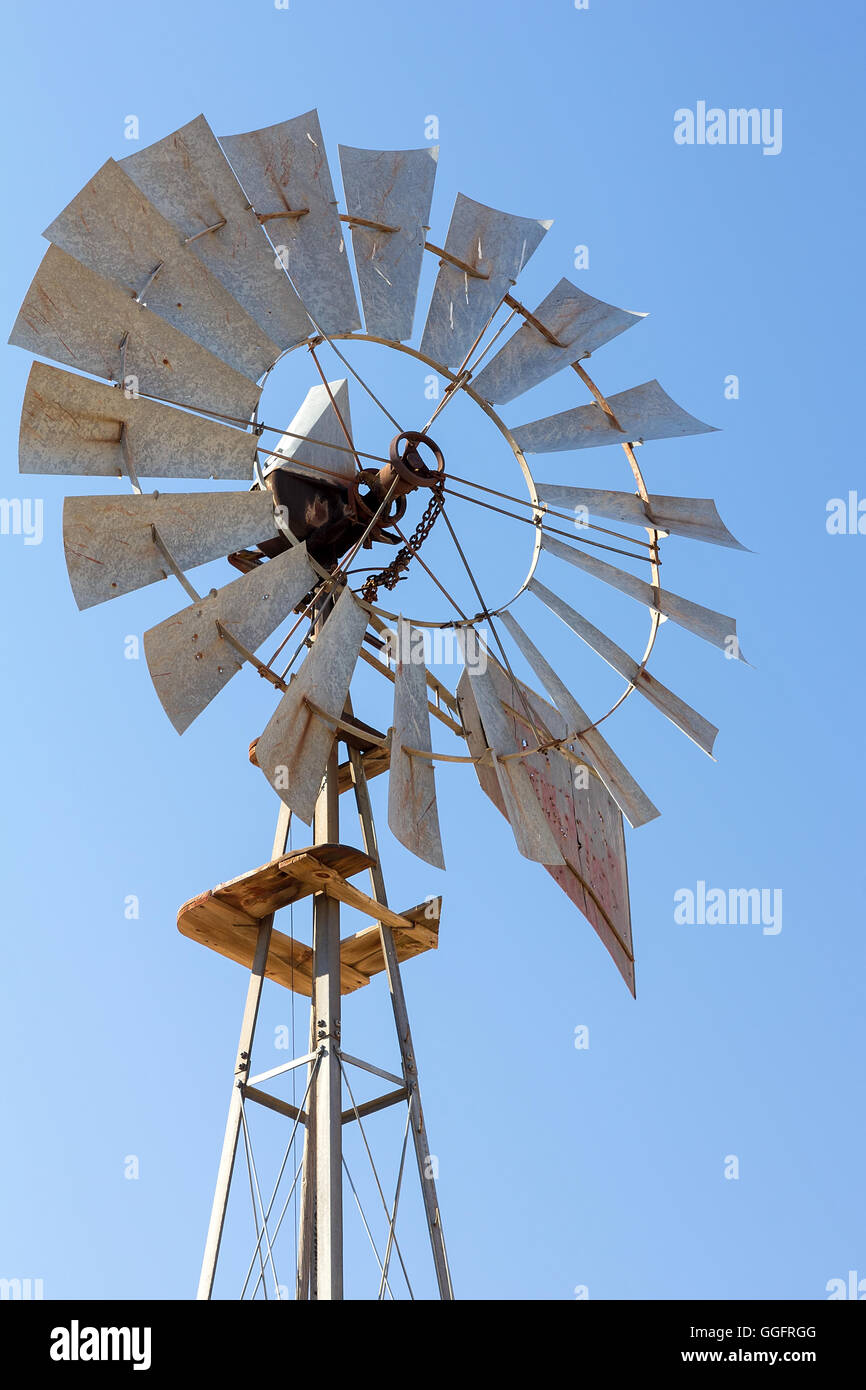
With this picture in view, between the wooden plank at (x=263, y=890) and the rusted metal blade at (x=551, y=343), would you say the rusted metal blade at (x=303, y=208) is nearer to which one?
the rusted metal blade at (x=551, y=343)

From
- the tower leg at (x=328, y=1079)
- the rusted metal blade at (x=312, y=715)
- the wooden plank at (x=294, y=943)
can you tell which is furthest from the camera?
the wooden plank at (x=294, y=943)

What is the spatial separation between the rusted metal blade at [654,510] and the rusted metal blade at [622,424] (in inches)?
10.8

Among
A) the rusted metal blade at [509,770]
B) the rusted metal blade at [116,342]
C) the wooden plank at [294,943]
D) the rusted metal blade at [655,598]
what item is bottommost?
the wooden plank at [294,943]

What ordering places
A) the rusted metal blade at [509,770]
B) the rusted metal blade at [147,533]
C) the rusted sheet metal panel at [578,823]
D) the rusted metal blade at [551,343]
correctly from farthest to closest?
the rusted metal blade at [551,343]
the rusted sheet metal panel at [578,823]
the rusted metal blade at [509,770]
the rusted metal blade at [147,533]

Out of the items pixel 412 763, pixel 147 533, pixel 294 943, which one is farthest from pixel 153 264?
pixel 294 943

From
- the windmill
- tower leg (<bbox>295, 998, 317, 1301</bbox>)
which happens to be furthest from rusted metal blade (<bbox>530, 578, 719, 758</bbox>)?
tower leg (<bbox>295, 998, 317, 1301</bbox>)

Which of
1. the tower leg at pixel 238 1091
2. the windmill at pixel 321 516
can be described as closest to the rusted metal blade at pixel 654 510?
the windmill at pixel 321 516

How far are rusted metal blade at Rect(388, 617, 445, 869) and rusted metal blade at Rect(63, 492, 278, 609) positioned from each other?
3.10 feet

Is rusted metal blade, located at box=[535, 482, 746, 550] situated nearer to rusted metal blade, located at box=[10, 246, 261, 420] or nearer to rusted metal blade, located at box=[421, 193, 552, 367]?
rusted metal blade, located at box=[421, 193, 552, 367]

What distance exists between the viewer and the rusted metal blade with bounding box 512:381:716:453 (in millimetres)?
8625

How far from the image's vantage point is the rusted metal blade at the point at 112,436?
6.96m

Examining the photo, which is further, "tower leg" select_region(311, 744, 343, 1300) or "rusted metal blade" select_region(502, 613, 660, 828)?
"rusted metal blade" select_region(502, 613, 660, 828)
